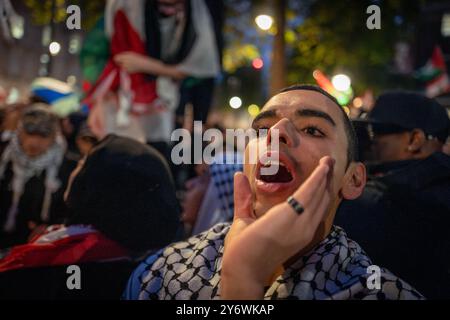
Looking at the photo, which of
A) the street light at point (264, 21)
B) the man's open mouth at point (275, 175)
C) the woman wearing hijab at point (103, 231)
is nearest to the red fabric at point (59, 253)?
the woman wearing hijab at point (103, 231)

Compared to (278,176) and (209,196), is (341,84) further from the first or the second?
(278,176)

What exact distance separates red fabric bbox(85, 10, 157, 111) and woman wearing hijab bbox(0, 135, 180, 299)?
52.1 inches

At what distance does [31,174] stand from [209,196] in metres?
1.66

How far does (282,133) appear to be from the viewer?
4.88 ft

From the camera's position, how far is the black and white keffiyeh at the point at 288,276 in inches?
55.4

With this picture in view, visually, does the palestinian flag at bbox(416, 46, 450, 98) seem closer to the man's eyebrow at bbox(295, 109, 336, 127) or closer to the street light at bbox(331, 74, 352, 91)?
the street light at bbox(331, 74, 352, 91)

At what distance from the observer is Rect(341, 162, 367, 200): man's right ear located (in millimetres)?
1626

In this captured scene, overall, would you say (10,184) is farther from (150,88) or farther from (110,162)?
(110,162)

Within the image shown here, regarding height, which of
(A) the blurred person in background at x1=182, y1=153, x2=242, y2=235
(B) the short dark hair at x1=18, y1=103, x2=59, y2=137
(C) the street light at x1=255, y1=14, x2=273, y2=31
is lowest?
(A) the blurred person in background at x1=182, y1=153, x2=242, y2=235

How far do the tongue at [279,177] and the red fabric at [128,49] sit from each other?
7.07 ft

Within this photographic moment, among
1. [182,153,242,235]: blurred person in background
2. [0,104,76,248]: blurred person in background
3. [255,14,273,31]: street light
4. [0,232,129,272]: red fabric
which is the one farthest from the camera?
[255,14,273,31]: street light

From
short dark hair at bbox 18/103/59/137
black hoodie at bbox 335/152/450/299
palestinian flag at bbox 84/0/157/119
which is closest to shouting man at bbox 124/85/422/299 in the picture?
black hoodie at bbox 335/152/450/299

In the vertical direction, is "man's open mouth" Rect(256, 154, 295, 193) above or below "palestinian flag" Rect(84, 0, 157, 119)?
below
